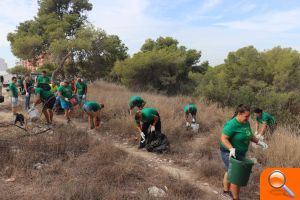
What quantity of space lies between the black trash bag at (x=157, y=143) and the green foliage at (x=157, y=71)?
13.2m

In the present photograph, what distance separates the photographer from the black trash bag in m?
7.89

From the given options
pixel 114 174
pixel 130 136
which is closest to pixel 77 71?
pixel 130 136

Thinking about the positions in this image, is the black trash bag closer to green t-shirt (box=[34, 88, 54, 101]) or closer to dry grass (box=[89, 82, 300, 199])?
dry grass (box=[89, 82, 300, 199])

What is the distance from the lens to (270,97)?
17828 mm

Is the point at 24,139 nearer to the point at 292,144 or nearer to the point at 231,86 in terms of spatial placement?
the point at 292,144

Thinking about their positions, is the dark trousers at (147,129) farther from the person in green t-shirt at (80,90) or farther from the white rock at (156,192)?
the person in green t-shirt at (80,90)

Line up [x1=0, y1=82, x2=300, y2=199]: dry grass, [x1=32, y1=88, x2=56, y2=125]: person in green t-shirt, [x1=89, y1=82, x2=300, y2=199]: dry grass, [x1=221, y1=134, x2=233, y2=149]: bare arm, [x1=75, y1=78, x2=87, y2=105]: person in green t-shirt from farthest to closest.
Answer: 1. [x1=75, y1=78, x2=87, y2=105]: person in green t-shirt
2. [x1=32, y1=88, x2=56, y2=125]: person in green t-shirt
3. [x1=89, y1=82, x2=300, y2=199]: dry grass
4. [x1=0, y1=82, x2=300, y2=199]: dry grass
5. [x1=221, y1=134, x2=233, y2=149]: bare arm

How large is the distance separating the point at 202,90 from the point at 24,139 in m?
14.1

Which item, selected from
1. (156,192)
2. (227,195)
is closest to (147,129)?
(156,192)

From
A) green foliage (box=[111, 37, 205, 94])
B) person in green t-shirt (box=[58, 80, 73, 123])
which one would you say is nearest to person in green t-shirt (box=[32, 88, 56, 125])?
person in green t-shirt (box=[58, 80, 73, 123])

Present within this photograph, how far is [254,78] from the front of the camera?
837 inches

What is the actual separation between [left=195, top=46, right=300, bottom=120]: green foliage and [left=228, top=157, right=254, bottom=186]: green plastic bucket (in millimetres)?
14305

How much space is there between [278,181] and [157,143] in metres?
5.76

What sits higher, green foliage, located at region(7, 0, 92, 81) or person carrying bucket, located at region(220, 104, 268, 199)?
green foliage, located at region(7, 0, 92, 81)
